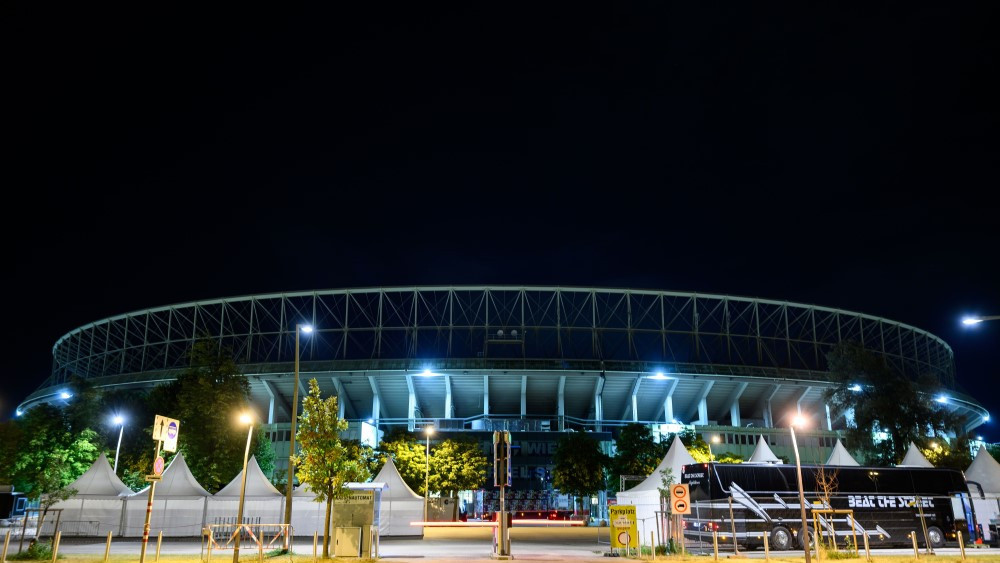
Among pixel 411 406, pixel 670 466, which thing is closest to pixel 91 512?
pixel 670 466

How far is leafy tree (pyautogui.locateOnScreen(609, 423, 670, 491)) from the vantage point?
62.8m

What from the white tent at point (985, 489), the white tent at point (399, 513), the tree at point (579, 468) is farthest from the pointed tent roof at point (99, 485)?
the white tent at point (985, 489)

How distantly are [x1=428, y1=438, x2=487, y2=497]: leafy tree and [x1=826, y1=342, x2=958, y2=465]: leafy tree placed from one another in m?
30.5

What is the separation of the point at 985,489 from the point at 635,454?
26749 millimetres

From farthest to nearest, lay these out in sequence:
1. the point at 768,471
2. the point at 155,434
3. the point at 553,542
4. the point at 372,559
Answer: the point at 553,542
the point at 768,471
the point at 372,559
the point at 155,434

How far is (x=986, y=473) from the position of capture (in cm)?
4272

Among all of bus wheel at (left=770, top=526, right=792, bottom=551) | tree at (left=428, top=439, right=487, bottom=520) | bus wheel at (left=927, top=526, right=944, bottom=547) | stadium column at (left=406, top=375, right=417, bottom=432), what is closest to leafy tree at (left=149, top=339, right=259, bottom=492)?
tree at (left=428, top=439, right=487, bottom=520)

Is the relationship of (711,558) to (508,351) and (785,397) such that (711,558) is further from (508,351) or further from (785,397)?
(785,397)

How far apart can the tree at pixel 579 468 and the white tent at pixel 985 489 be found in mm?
28049

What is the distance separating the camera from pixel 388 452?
2510 inches

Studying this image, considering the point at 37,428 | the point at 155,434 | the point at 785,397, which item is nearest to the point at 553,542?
the point at 155,434

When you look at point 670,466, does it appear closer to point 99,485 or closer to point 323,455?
point 323,455

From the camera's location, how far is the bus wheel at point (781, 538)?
30.6 m

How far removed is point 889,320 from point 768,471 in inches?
2876
